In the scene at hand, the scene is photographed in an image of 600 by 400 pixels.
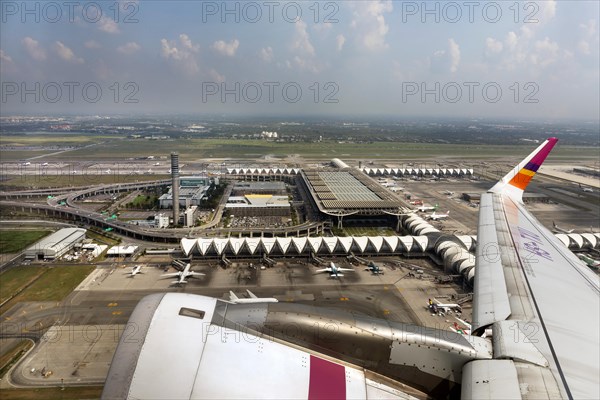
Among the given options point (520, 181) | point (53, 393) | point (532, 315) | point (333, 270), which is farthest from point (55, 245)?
point (520, 181)

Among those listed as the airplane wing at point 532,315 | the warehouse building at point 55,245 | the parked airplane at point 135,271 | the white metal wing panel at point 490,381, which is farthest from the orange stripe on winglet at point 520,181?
the warehouse building at point 55,245

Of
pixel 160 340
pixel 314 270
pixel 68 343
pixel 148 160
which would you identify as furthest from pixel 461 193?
pixel 148 160

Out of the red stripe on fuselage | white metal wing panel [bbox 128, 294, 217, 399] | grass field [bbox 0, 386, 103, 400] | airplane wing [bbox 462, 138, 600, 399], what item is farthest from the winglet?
grass field [bbox 0, 386, 103, 400]

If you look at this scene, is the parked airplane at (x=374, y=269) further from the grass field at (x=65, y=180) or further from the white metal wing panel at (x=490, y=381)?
the grass field at (x=65, y=180)

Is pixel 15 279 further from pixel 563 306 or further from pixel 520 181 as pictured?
pixel 520 181

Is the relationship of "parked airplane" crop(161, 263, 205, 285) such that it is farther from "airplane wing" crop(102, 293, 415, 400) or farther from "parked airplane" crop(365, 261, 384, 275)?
"airplane wing" crop(102, 293, 415, 400)

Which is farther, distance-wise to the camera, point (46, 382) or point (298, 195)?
point (298, 195)

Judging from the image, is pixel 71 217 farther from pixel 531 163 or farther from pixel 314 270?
pixel 531 163
